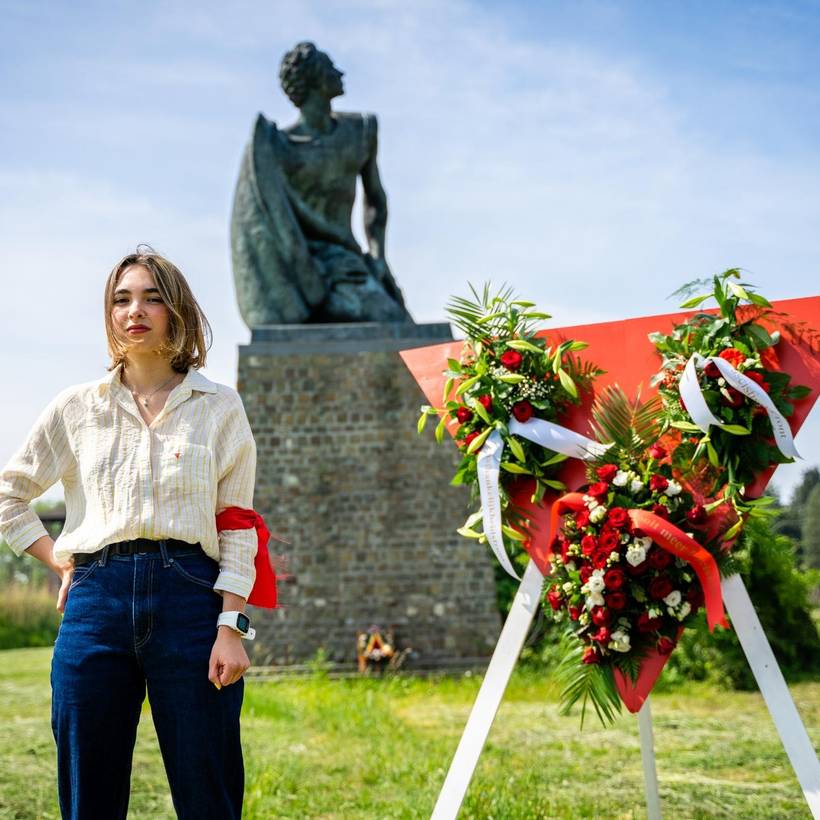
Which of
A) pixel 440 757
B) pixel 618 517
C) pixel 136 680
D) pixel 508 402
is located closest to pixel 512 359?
pixel 508 402

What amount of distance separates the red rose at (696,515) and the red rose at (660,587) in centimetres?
19

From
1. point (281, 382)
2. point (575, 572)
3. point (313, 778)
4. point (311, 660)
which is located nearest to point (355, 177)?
point (281, 382)

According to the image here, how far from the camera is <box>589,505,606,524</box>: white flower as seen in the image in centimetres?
329

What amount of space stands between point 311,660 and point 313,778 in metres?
4.10

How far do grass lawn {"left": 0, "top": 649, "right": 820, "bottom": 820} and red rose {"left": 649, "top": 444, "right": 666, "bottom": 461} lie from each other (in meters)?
1.81

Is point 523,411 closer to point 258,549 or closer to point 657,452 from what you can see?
point 657,452

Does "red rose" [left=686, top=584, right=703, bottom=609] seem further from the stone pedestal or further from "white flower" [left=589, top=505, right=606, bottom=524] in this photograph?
the stone pedestal

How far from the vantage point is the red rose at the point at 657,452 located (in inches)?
133

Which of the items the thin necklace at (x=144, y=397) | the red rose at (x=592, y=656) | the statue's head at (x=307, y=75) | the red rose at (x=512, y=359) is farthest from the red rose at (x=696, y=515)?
the statue's head at (x=307, y=75)

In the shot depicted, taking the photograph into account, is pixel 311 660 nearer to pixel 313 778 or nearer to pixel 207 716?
pixel 313 778

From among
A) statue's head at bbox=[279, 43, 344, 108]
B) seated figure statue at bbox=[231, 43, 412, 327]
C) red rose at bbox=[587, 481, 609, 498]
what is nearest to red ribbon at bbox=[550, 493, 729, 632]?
red rose at bbox=[587, 481, 609, 498]

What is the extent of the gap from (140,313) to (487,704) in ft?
5.34

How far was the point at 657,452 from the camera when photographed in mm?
3387

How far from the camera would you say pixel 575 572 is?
11.0 feet
